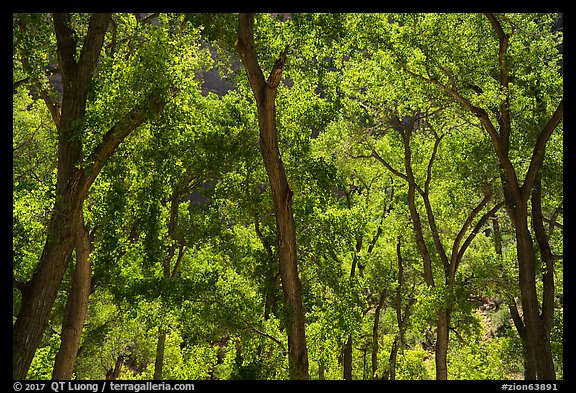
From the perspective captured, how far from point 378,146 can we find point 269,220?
6449 millimetres

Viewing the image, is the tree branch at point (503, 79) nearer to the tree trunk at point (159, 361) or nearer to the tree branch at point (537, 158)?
the tree branch at point (537, 158)

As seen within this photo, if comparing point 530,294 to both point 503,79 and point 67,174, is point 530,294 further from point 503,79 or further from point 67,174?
point 67,174

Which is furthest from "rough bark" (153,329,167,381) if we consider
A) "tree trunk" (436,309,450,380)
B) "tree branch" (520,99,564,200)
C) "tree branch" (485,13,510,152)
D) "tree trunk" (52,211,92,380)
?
"tree branch" (485,13,510,152)

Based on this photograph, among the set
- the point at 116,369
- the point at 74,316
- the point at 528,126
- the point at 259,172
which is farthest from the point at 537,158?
the point at 116,369

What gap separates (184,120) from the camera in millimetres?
9156

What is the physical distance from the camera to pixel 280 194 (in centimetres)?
834

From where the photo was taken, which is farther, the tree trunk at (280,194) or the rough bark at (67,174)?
the tree trunk at (280,194)

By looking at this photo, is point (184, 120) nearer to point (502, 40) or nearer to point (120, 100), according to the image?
point (120, 100)

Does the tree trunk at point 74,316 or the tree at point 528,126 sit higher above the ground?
the tree at point 528,126

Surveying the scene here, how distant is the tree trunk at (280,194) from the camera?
320 inches

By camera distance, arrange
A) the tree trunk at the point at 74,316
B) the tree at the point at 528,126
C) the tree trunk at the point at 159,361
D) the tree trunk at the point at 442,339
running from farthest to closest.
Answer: the tree trunk at the point at 159,361, the tree trunk at the point at 442,339, the tree trunk at the point at 74,316, the tree at the point at 528,126

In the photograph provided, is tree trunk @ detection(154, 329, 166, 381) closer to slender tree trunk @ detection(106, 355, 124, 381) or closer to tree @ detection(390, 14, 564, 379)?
slender tree trunk @ detection(106, 355, 124, 381)

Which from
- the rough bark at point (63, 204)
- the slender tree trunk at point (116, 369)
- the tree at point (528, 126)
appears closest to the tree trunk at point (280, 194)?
the rough bark at point (63, 204)

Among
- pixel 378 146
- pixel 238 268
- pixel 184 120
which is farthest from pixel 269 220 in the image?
pixel 378 146
